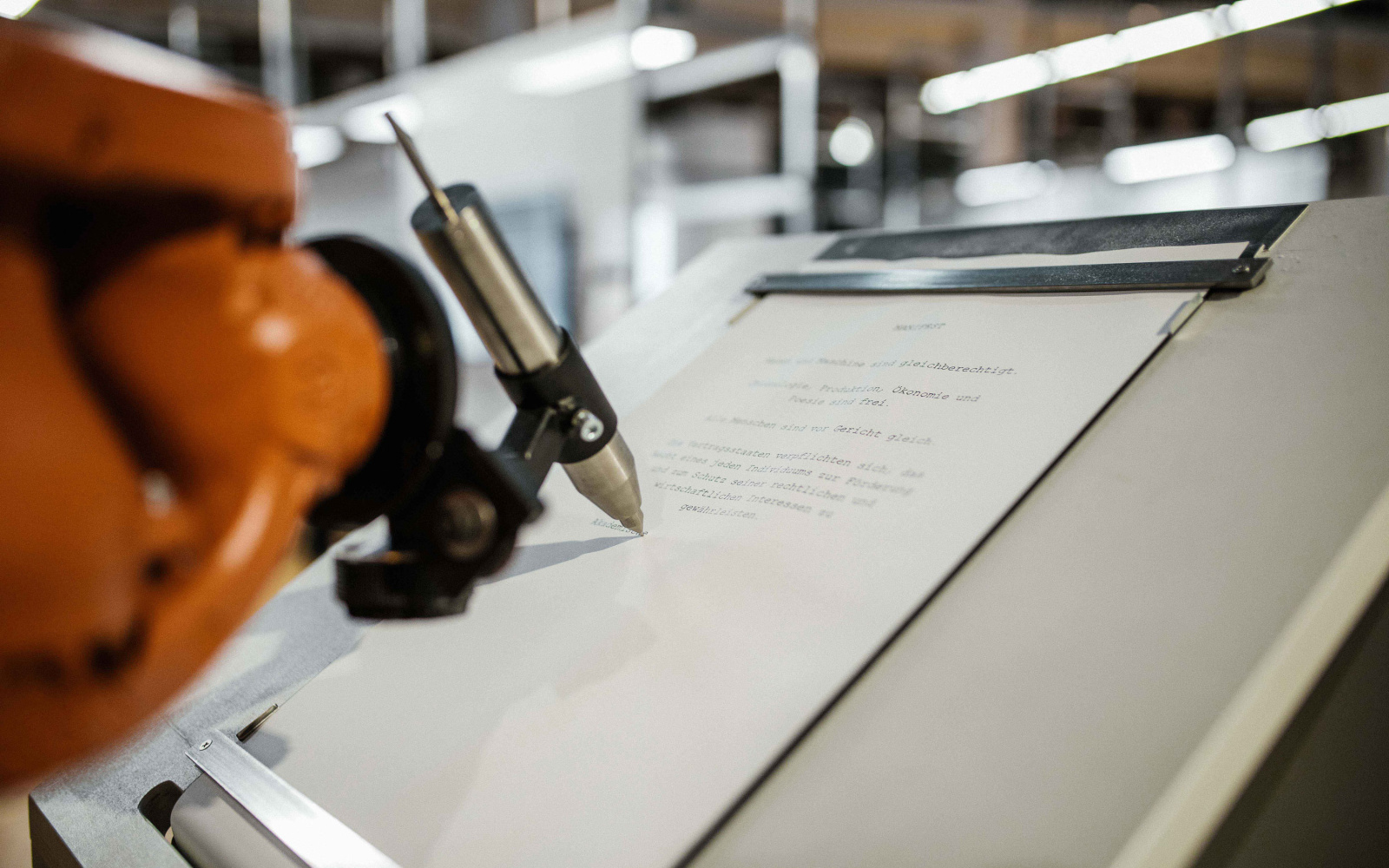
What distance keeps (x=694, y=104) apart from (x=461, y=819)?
22.1 feet

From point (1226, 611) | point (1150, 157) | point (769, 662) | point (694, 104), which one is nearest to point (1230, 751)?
point (1226, 611)

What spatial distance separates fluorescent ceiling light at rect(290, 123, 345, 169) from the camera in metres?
4.64

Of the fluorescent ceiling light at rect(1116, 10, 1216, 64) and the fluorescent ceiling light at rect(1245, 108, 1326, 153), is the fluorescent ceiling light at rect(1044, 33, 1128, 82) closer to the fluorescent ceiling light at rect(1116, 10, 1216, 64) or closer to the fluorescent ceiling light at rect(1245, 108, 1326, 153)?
the fluorescent ceiling light at rect(1116, 10, 1216, 64)

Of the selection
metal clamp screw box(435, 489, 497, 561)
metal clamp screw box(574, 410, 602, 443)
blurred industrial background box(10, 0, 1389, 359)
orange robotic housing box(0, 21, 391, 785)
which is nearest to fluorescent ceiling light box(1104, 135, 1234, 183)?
blurred industrial background box(10, 0, 1389, 359)

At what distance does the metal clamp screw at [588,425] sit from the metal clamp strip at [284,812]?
0.91 feet

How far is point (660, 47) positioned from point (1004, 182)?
15.0 ft

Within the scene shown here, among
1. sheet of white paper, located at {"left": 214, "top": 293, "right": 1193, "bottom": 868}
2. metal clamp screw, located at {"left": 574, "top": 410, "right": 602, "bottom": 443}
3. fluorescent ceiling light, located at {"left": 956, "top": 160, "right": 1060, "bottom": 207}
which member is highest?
fluorescent ceiling light, located at {"left": 956, "top": 160, "right": 1060, "bottom": 207}

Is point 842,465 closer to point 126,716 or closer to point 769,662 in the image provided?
point 769,662

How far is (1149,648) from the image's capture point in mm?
473

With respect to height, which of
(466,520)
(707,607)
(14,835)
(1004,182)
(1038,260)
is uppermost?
(1004,182)

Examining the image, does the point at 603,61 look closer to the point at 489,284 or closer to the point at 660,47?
the point at 660,47

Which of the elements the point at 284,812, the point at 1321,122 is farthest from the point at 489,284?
the point at 1321,122

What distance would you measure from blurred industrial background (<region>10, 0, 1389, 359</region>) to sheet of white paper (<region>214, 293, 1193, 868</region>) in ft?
7.11

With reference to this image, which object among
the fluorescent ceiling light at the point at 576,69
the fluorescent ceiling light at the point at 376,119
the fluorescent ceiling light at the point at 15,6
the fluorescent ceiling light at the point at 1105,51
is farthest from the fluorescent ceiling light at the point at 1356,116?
the fluorescent ceiling light at the point at 15,6
